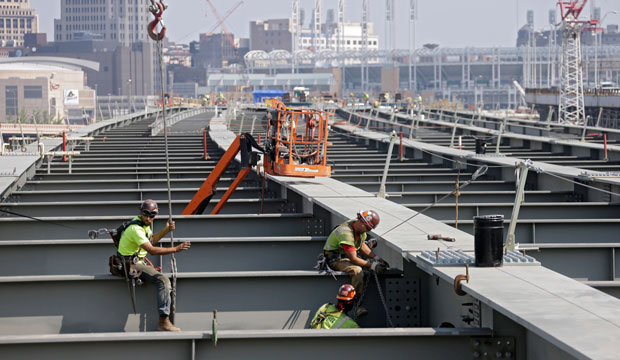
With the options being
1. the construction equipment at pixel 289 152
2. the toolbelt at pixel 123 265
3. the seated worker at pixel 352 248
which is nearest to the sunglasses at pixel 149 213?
the toolbelt at pixel 123 265

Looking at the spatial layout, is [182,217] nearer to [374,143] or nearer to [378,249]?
[378,249]

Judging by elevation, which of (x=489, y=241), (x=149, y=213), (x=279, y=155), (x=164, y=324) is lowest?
(x=164, y=324)

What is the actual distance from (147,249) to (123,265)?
352 millimetres

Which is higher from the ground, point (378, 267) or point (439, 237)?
point (439, 237)

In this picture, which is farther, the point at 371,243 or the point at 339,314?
the point at 371,243

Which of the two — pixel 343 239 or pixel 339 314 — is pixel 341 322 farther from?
pixel 343 239

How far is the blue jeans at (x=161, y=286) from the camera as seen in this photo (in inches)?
525

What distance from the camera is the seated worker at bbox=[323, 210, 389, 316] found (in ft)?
44.6

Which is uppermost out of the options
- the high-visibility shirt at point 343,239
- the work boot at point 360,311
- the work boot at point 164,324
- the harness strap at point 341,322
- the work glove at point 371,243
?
the high-visibility shirt at point 343,239

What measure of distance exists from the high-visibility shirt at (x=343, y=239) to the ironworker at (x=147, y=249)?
73.5 inches

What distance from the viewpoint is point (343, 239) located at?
1409 centimetres

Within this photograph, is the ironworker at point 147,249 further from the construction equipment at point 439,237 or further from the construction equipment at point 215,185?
the construction equipment at point 215,185

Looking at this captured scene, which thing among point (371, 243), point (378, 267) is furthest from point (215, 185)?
point (378, 267)

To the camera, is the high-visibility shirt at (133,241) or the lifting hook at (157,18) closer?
the lifting hook at (157,18)
